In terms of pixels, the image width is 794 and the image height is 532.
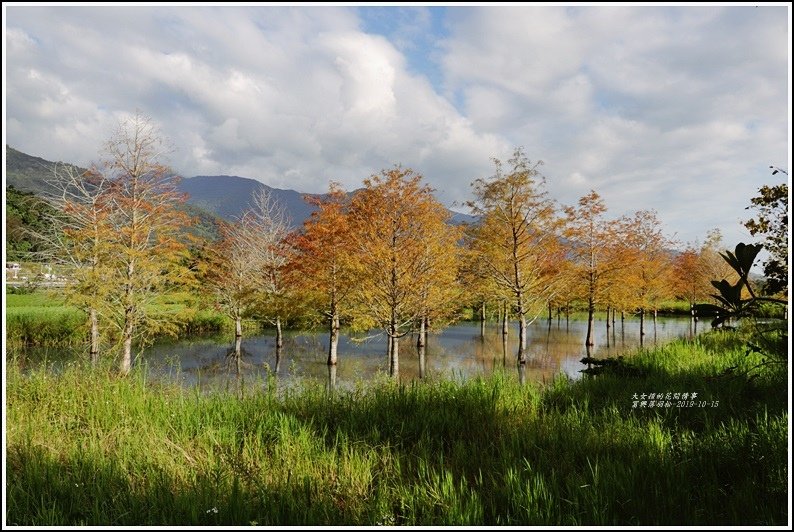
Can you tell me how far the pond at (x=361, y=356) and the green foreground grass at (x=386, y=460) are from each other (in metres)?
7.64

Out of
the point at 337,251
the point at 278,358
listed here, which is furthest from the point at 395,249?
the point at 278,358

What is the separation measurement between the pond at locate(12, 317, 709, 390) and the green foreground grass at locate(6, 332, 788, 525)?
7.64 meters

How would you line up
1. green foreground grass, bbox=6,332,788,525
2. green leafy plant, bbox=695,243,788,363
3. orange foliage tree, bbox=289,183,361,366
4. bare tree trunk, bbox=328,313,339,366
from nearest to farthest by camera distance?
green leafy plant, bbox=695,243,788,363
green foreground grass, bbox=6,332,788,525
orange foliage tree, bbox=289,183,361,366
bare tree trunk, bbox=328,313,339,366

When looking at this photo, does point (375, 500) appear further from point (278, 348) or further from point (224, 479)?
point (278, 348)

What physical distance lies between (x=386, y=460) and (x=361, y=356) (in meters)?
17.4

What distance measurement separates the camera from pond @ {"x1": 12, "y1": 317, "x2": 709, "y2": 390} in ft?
51.9

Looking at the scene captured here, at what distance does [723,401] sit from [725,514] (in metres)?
3.37

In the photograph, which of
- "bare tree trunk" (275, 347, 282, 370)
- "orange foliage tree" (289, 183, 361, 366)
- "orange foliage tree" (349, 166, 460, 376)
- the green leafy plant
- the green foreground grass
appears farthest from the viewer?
"bare tree trunk" (275, 347, 282, 370)

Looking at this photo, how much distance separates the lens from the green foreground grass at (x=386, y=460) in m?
2.89

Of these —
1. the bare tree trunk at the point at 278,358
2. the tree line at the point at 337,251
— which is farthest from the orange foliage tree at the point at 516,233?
the bare tree trunk at the point at 278,358

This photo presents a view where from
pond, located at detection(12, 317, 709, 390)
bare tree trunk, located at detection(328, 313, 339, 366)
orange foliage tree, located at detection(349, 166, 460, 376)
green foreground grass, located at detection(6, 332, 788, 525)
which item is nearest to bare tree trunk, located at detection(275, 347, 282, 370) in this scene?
pond, located at detection(12, 317, 709, 390)

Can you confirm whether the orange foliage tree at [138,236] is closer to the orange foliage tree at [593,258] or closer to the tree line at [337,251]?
the tree line at [337,251]

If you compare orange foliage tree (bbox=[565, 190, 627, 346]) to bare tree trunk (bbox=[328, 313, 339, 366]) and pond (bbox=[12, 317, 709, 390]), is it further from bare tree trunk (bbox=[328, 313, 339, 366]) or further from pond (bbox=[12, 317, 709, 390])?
bare tree trunk (bbox=[328, 313, 339, 366])

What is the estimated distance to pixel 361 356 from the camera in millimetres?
21078
